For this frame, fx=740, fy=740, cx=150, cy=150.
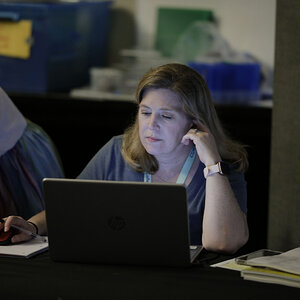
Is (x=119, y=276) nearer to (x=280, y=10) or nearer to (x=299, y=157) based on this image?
(x=299, y=157)

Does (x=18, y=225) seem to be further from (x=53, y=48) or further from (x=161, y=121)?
(x=53, y=48)

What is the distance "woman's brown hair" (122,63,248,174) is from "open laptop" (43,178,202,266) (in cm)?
60

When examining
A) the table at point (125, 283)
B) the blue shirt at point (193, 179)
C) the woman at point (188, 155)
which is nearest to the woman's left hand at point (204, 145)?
the woman at point (188, 155)

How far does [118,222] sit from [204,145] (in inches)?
22.6

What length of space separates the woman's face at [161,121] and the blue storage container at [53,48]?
1962 mm

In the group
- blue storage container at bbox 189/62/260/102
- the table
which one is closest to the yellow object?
blue storage container at bbox 189/62/260/102

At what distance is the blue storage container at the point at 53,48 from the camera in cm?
428

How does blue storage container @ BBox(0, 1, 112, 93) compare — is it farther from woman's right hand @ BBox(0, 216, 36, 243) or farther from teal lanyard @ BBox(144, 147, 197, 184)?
woman's right hand @ BBox(0, 216, 36, 243)

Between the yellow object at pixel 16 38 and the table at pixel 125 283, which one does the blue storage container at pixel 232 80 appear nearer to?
the yellow object at pixel 16 38

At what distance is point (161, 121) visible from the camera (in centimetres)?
242

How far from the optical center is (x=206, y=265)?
6.66 ft

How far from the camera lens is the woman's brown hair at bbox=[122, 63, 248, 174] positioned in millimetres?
2449

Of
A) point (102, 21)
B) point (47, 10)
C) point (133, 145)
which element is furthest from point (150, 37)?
point (133, 145)

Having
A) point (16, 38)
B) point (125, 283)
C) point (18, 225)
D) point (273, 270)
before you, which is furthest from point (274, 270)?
point (16, 38)
